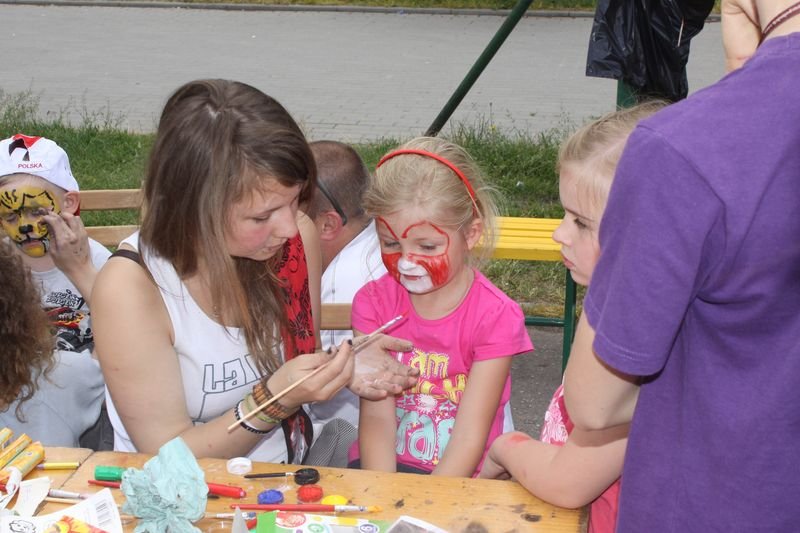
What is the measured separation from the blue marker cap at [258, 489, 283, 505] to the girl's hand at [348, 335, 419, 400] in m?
0.52

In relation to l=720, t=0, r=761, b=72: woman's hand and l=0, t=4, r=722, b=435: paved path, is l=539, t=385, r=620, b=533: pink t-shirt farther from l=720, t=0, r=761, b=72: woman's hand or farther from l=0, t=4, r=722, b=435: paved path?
l=0, t=4, r=722, b=435: paved path

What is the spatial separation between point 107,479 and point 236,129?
763 millimetres

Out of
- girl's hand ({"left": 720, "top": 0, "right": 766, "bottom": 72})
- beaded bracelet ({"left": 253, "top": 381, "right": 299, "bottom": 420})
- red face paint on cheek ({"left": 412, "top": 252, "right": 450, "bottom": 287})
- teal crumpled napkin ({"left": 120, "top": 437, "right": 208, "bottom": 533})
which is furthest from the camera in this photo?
red face paint on cheek ({"left": 412, "top": 252, "right": 450, "bottom": 287})

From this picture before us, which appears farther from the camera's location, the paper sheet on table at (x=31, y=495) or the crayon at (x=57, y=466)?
the crayon at (x=57, y=466)

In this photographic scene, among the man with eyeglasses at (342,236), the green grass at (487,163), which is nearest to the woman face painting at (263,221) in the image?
the man with eyeglasses at (342,236)

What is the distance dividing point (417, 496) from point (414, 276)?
697mm

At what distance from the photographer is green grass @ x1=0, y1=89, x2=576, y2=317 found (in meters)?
4.74

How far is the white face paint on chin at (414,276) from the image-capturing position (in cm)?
222

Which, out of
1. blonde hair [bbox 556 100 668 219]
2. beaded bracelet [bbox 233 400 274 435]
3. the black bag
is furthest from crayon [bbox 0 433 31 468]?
the black bag

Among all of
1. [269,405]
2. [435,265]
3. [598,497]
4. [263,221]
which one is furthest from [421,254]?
[598,497]

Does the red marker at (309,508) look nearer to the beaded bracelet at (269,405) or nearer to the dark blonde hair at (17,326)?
the beaded bracelet at (269,405)

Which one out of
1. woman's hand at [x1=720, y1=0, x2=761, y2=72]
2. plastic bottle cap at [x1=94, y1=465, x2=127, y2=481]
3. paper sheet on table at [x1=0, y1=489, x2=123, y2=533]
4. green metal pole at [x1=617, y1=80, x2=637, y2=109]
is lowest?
plastic bottle cap at [x1=94, y1=465, x2=127, y2=481]

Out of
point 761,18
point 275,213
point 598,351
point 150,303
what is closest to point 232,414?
point 150,303

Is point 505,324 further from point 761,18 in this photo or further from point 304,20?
point 304,20
